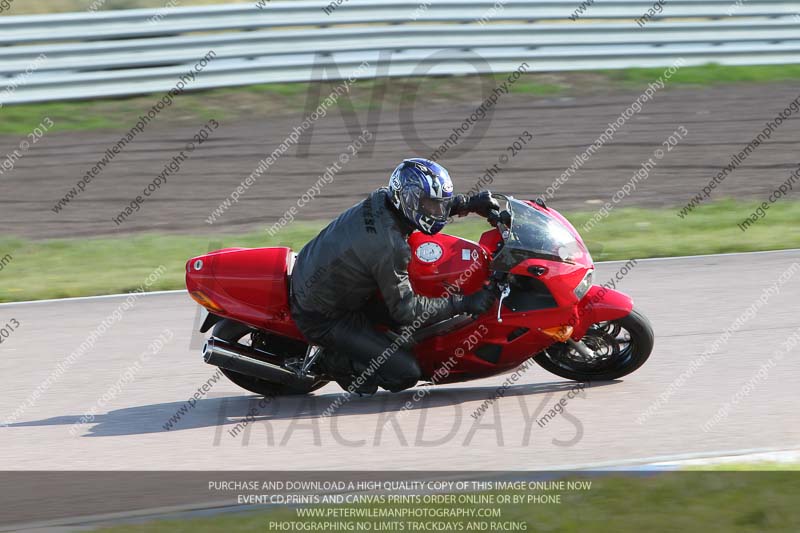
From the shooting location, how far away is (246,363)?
21.4 ft

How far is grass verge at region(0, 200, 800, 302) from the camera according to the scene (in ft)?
34.6

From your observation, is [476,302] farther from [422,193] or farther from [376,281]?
[422,193]

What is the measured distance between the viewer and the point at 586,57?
700 inches

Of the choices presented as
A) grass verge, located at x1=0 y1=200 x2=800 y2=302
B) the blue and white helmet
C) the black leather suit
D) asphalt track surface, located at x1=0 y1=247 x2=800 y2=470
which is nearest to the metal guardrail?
grass verge, located at x1=0 y1=200 x2=800 y2=302

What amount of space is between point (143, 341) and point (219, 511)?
3786 millimetres

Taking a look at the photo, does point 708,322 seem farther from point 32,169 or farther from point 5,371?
point 32,169

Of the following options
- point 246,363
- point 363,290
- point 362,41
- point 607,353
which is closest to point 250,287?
point 246,363

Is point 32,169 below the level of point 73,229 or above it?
below

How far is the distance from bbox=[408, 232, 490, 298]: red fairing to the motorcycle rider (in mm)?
156

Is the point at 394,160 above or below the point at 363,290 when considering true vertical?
below

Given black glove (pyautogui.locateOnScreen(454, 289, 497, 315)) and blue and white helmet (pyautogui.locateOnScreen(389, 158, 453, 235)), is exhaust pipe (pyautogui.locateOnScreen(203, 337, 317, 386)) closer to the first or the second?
black glove (pyautogui.locateOnScreen(454, 289, 497, 315))

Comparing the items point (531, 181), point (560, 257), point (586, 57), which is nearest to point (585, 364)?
point (560, 257)

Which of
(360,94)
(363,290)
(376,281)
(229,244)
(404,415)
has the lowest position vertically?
(360,94)

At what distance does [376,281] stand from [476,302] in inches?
24.2
